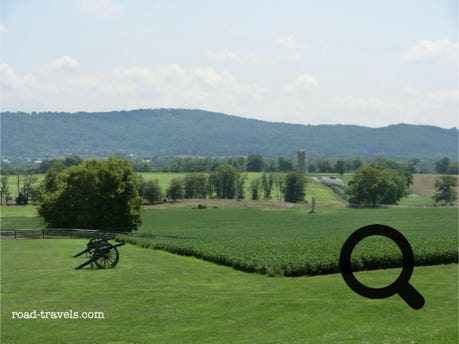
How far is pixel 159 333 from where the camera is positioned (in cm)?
1797

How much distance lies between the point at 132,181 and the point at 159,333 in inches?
1731

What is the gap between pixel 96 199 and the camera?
60.8m

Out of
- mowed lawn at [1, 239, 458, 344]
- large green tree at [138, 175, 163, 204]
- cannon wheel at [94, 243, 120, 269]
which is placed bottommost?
mowed lawn at [1, 239, 458, 344]

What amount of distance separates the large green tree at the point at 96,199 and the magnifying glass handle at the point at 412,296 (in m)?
55.9

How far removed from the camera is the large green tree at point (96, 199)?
6050 centimetres

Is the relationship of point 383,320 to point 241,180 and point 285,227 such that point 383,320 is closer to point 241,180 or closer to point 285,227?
point 285,227

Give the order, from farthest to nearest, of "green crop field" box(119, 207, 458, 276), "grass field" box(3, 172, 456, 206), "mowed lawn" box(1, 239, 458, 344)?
"grass field" box(3, 172, 456, 206) < "green crop field" box(119, 207, 458, 276) < "mowed lawn" box(1, 239, 458, 344)

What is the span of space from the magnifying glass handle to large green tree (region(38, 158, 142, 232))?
184ft

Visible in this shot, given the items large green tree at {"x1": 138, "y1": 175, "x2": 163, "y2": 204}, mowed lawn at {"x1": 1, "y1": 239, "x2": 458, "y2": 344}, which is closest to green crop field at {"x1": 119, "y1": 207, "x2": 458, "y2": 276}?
mowed lawn at {"x1": 1, "y1": 239, "x2": 458, "y2": 344}

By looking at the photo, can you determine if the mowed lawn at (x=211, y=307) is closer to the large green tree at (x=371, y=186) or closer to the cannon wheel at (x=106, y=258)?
the cannon wheel at (x=106, y=258)

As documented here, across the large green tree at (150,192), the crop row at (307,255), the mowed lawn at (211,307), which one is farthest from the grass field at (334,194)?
the mowed lawn at (211,307)

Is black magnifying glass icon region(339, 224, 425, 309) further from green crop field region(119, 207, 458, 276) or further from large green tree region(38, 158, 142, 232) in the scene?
large green tree region(38, 158, 142, 232)

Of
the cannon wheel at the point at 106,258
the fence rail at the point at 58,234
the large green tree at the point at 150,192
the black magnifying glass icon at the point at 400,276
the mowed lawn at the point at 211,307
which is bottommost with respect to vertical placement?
the fence rail at the point at 58,234

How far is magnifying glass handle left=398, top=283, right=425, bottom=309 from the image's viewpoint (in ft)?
17.0
